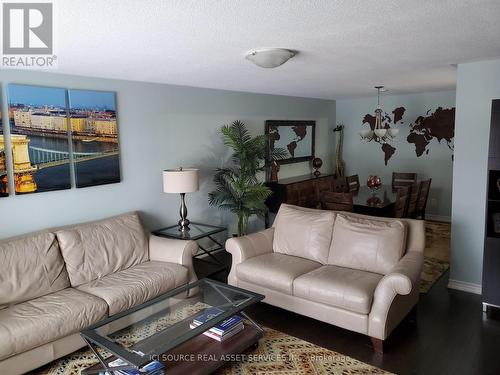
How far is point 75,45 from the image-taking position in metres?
2.39

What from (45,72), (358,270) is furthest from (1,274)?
(358,270)

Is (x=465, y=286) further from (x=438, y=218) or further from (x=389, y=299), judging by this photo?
(x=438, y=218)

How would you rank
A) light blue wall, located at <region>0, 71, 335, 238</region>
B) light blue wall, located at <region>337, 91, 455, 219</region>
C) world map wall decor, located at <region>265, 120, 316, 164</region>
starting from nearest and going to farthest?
1. light blue wall, located at <region>0, 71, 335, 238</region>
2. world map wall decor, located at <region>265, 120, 316, 164</region>
3. light blue wall, located at <region>337, 91, 455, 219</region>

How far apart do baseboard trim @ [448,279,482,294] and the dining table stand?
1.09 metres

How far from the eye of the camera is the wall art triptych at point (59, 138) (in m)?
3.15

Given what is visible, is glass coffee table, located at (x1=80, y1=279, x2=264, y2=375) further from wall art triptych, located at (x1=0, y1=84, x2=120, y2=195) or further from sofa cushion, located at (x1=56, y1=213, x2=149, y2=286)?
wall art triptych, located at (x1=0, y1=84, x2=120, y2=195)

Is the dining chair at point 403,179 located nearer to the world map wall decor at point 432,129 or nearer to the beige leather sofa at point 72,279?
the world map wall decor at point 432,129

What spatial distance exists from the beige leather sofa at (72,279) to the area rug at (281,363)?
4.1 inches

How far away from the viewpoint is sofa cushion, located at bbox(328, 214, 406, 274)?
3.16m

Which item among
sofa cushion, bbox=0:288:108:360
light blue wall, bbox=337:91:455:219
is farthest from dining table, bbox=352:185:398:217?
sofa cushion, bbox=0:288:108:360

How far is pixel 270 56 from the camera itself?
265cm

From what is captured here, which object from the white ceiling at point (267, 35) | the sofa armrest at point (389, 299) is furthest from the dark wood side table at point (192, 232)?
the sofa armrest at point (389, 299)

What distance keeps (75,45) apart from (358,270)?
2.71 meters

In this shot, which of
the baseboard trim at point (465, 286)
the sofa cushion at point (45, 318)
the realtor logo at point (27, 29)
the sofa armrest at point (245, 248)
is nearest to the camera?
the realtor logo at point (27, 29)
